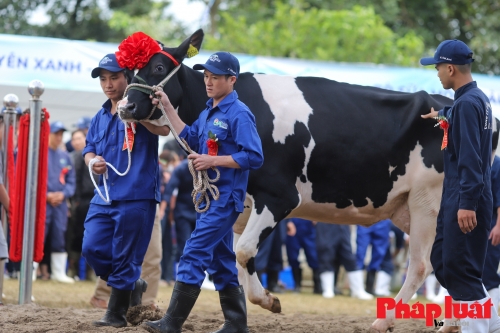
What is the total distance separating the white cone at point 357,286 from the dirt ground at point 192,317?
4.03ft

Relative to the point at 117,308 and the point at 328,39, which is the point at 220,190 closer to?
the point at 117,308

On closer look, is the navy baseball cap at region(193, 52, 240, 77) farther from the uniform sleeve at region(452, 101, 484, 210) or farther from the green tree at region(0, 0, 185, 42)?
the green tree at region(0, 0, 185, 42)

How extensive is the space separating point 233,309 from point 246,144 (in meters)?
1.28

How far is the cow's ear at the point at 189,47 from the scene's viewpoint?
642cm

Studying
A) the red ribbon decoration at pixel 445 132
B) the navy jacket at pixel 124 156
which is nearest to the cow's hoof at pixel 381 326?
the red ribbon decoration at pixel 445 132

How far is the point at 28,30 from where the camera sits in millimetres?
27953

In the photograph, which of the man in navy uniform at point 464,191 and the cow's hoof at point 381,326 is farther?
the cow's hoof at point 381,326

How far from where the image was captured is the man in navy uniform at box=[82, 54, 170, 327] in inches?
236

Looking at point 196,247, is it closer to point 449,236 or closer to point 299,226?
point 449,236

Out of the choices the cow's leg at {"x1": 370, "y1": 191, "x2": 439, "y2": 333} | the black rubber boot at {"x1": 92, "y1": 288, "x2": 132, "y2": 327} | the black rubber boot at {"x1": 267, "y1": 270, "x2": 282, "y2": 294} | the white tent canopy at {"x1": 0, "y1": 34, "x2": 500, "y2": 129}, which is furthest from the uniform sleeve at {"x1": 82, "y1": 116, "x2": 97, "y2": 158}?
the black rubber boot at {"x1": 267, "y1": 270, "x2": 282, "y2": 294}

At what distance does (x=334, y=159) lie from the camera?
709 cm

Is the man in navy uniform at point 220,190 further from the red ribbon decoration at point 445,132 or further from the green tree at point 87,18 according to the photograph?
the green tree at point 87,18

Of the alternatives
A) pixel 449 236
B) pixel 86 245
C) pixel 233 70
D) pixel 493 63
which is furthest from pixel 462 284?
pixel 493 63

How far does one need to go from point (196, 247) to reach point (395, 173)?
2.61m
